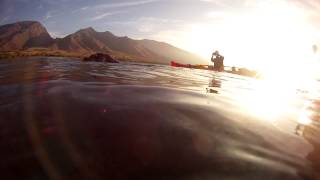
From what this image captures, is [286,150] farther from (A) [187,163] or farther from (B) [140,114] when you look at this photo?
(B) [140,114]

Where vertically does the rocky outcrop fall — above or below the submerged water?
above

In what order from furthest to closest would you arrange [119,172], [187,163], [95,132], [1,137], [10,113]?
[10,113]
[95,132]
[1,137]
[187,163]
[119,172]

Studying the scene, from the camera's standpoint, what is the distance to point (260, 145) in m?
4.02

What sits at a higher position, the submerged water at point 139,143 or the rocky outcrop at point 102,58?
the rocky outcrop at point 102,58

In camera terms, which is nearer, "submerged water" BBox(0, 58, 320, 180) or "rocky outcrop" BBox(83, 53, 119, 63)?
"submerged water" BBox(0, 58, 320, 180)

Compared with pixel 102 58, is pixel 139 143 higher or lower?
lower

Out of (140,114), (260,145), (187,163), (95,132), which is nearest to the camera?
(187,163)

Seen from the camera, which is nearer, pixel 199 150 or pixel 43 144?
pixel 43 144

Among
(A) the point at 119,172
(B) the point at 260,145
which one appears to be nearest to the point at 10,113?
(A) the point at 119,172

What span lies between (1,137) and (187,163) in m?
2.40

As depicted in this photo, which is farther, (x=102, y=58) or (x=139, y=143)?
(x=102, y=58)

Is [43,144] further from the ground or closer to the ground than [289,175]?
further from the ground

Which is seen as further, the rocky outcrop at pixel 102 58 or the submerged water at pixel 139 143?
the rocky outcrop at pixel 102 58

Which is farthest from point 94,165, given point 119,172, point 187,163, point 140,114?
point 140,114
